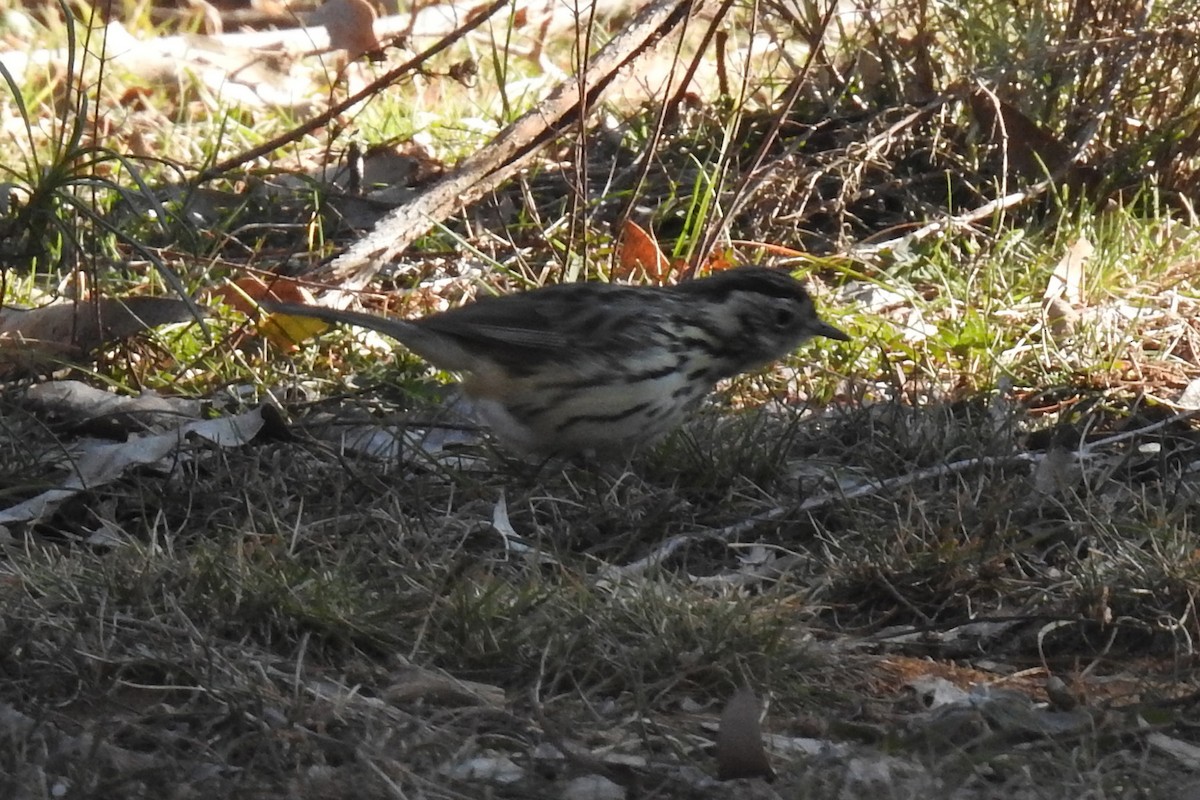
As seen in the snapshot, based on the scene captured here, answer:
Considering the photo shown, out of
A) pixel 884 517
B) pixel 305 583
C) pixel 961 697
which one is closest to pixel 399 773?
pixel 305 583

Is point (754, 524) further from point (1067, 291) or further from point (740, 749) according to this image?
point (1067, 291)

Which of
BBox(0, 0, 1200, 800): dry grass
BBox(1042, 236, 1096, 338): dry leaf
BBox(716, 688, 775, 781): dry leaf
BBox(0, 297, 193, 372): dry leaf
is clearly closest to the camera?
BBox(716, 688, 775, 781): dry leaf

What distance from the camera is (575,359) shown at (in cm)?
534

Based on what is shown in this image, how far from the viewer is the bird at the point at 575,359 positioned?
5.30m

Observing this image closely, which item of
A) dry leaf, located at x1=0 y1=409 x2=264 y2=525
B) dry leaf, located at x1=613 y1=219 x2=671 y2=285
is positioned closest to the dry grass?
dry leaf, located at x1=0 y1=409 x2=264 y2=525

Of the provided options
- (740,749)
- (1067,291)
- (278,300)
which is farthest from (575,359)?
(1067,291)

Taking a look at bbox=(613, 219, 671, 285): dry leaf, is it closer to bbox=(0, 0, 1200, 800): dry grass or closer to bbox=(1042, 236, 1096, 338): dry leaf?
bbox=(0, 0, 1200, 800): dry grass

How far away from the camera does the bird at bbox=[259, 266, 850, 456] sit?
17.4 ft

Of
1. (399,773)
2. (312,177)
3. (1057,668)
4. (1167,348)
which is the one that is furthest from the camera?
(312,177)

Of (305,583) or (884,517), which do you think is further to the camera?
(884,517)

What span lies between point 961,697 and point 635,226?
3.48 metres

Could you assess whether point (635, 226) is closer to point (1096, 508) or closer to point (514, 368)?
point (514, 368)

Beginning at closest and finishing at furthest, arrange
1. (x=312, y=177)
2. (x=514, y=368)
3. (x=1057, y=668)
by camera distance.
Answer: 1. (x=1057, y=668)
2. (x=514, y=368)
3. (x=312, y=177)

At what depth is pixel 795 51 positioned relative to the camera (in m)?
8.97
